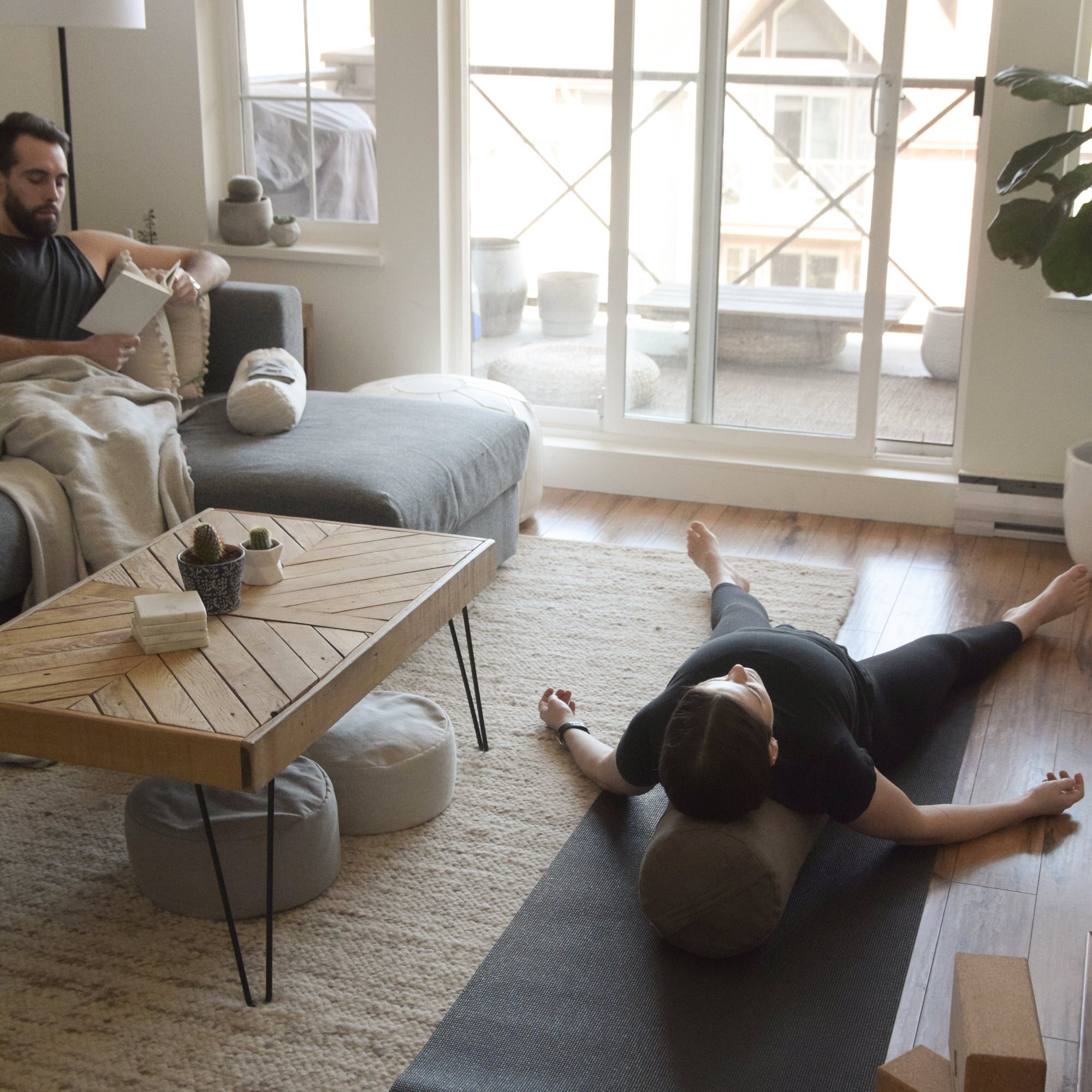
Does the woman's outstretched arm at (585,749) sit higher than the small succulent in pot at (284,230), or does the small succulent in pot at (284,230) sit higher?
the small succulent in pot at (284,230)

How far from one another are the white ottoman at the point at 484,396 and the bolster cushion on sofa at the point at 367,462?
6.7 inches

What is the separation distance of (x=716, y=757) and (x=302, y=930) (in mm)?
714

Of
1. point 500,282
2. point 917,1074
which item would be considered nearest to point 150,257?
point 500,282

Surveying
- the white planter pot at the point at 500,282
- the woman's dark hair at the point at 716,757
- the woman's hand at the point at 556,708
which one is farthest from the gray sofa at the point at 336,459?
the woman's dark hair at the point at 716,757

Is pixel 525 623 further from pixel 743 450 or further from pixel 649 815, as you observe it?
pixel 743 450

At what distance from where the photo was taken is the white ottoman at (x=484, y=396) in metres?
3.71

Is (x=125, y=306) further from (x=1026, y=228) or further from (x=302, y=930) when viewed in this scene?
(x=1026, y=228)

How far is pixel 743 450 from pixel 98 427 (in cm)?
217

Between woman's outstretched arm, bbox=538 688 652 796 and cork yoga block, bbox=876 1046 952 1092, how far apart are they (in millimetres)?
867

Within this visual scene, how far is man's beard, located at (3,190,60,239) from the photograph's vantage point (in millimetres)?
3154

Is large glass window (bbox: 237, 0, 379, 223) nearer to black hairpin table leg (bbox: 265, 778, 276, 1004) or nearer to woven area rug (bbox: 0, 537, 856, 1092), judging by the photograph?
woven area rug (bbox: 0, 537, 856, 1092)

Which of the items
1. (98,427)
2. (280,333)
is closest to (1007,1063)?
(98,427)

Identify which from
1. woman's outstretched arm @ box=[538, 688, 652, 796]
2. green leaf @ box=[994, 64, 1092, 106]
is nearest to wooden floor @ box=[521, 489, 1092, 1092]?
woman's outstretched arm @ box=[538, 688, 652, 796]

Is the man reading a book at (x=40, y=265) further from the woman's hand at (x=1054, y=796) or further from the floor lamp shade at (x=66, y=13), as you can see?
the woman's hand at (x=1054, y=796)
